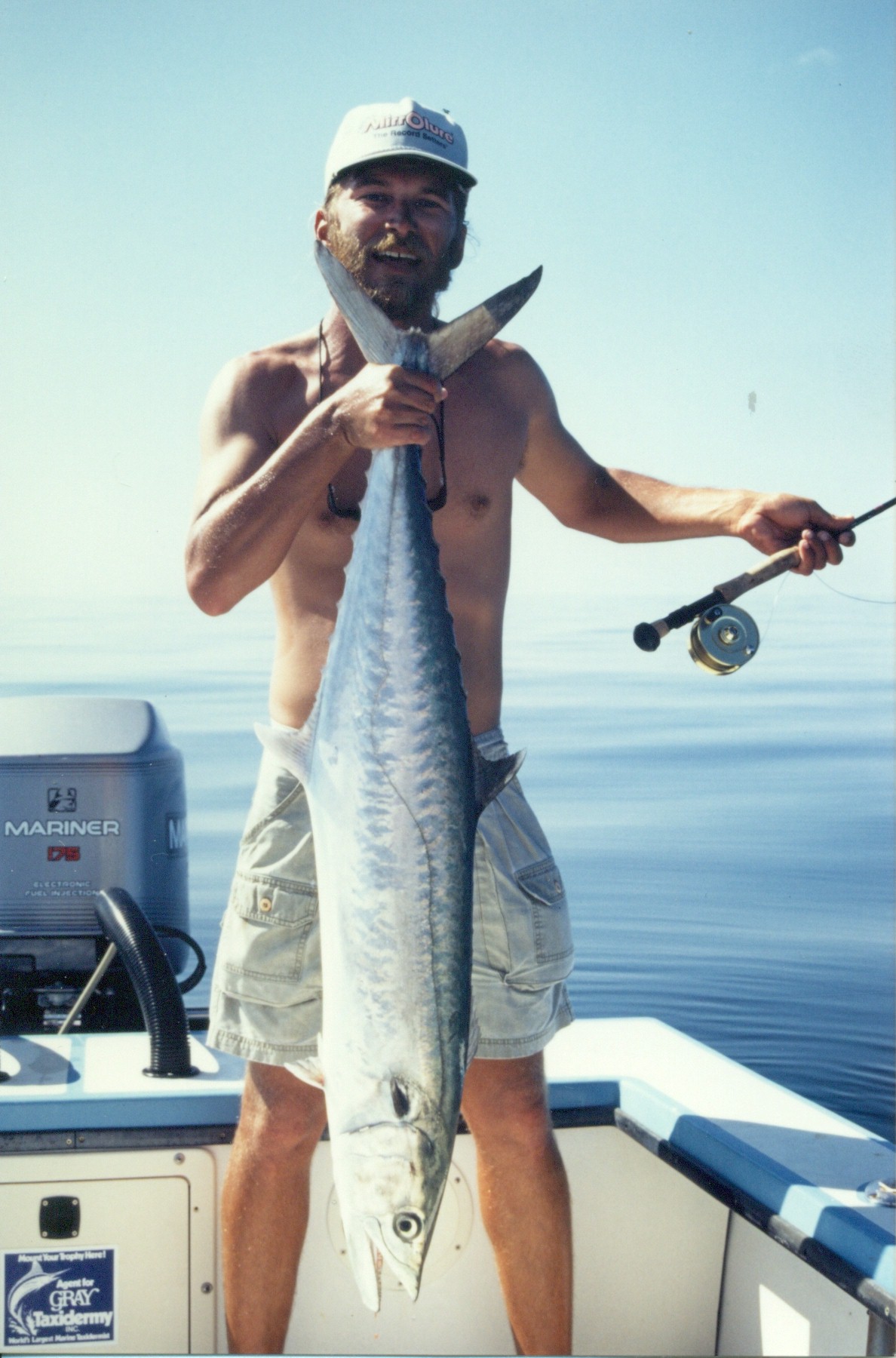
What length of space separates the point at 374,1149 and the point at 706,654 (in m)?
1.05

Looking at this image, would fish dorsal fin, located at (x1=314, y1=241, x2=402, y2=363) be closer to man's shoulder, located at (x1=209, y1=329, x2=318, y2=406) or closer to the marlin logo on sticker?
man's shoulder, located at (x1=209, y1=329, x2=318, y2=406)

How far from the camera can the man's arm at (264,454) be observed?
152cm

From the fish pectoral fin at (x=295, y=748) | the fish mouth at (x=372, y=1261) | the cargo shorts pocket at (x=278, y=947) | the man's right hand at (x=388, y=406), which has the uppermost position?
the man's right hand at (x=388, y=406)

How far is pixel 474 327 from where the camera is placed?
161 centimetres

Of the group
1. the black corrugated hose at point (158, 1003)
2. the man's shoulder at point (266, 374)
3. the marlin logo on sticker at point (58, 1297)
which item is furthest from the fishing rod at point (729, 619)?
the marlin logo on sticker at point (58, 1297)

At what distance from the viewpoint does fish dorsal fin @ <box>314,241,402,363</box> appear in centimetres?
157

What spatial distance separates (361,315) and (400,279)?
0.90 feet

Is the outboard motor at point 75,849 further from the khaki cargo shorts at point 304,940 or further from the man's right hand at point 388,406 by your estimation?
the man's right hand at point 388,406

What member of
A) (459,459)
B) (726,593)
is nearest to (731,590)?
(726,593)

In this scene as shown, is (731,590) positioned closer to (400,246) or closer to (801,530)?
(801,530)

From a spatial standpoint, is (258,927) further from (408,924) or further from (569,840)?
(569,840)

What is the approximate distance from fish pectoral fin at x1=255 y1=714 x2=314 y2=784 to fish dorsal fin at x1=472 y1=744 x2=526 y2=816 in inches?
8.5

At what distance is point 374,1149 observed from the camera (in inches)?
56.7

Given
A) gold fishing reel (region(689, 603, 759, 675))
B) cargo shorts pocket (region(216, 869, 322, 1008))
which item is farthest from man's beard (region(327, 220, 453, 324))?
cargo shorts pocket (region(216, 869, 322, 1008))
